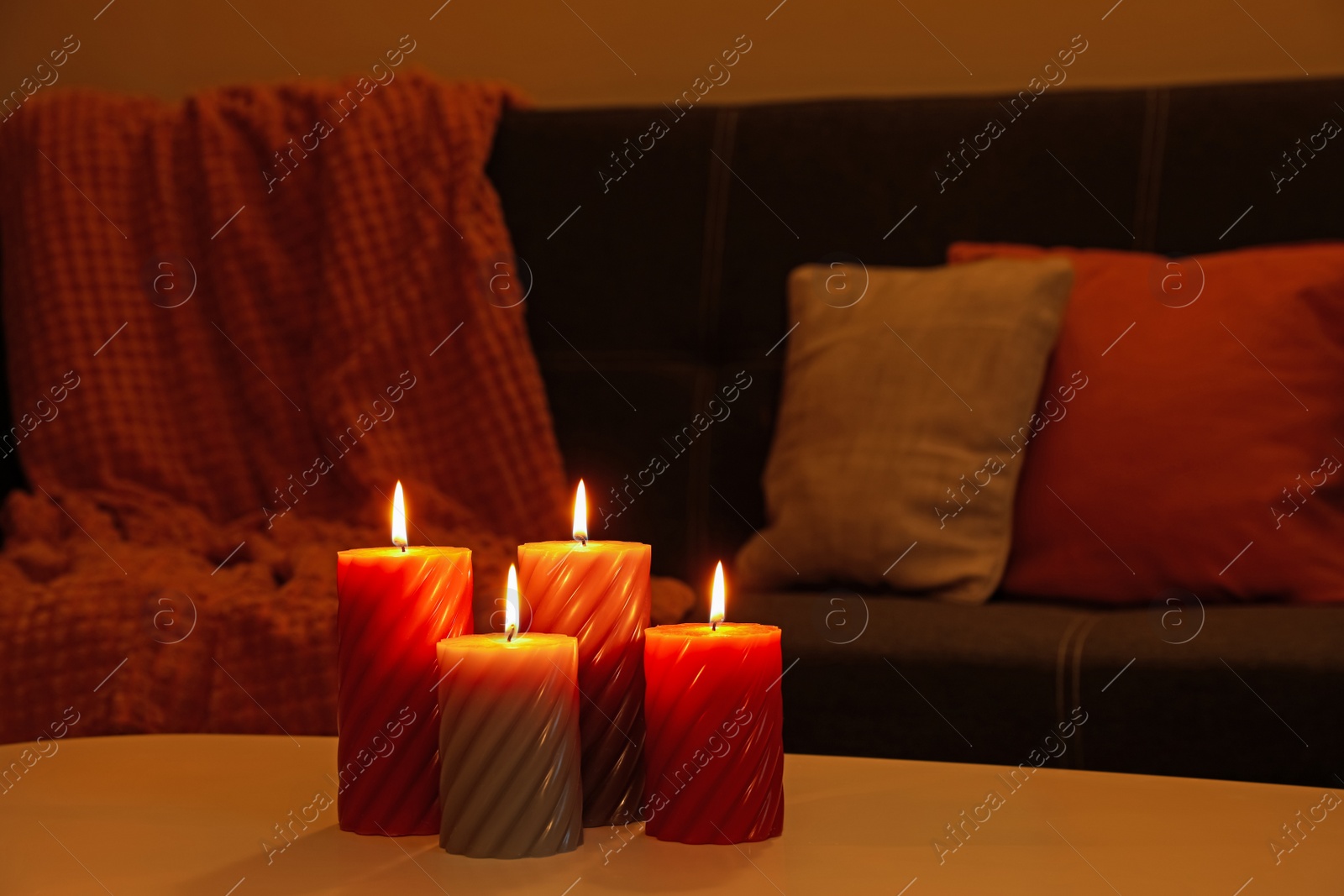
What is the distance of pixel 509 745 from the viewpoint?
508mm

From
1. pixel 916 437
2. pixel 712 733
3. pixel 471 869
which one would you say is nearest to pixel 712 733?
pixel 712 733

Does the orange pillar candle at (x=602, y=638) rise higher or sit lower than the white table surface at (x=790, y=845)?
higher

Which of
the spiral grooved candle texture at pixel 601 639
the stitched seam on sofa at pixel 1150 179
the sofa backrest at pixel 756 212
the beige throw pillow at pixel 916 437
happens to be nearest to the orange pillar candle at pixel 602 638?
the spiral grooved candle texture at pixel 601 639

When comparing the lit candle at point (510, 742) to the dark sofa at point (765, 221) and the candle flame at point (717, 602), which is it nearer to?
the candle flame at point (717, 602)

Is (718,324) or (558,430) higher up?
(718,324)

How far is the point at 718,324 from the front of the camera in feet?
5.59

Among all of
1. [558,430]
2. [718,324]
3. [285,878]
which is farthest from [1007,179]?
[285,878]

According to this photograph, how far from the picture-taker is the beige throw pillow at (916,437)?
1.39 meters

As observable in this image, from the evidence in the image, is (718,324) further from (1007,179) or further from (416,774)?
(416,774)

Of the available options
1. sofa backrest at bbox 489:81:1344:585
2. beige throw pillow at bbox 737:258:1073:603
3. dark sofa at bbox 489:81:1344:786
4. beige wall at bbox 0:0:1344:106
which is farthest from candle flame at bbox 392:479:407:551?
beige wall at bbox 0:0:1344:106

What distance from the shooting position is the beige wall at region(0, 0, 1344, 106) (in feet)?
6.40

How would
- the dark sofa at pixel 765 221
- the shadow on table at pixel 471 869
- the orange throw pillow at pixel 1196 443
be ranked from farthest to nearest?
the dark sofa at pixel 765 221 → the orange throw pillow at pixel 1196 443 → the shadow on table at pixel 471 869

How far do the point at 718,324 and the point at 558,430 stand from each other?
0.83 feet

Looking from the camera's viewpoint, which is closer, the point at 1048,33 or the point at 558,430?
the point at 558,430
